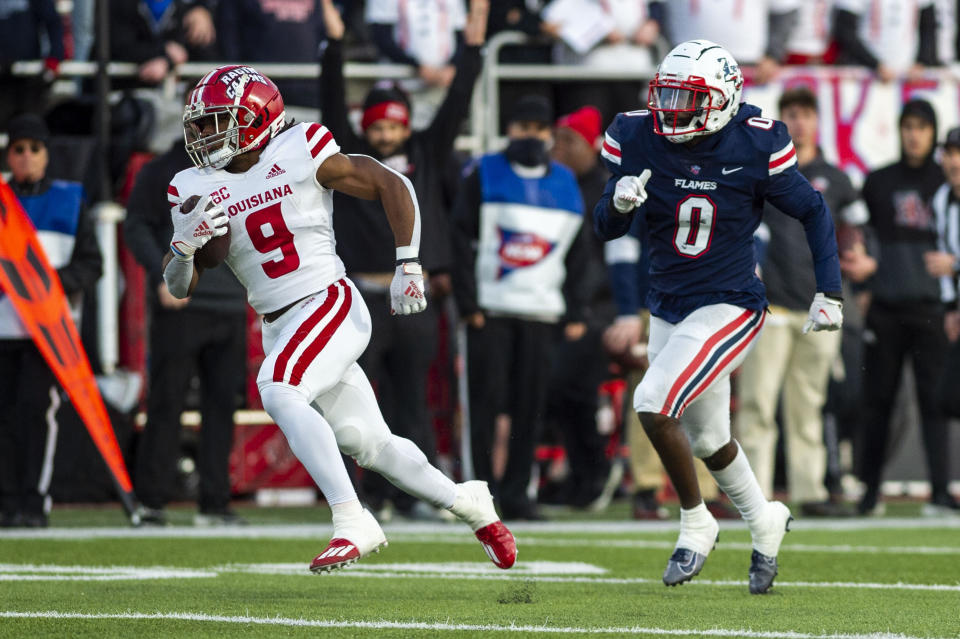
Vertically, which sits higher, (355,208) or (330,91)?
(330,91)

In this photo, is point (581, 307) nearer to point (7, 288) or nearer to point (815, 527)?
point (815, 527)

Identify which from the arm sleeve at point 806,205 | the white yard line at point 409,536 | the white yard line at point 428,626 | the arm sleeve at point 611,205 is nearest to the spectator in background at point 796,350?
the white yard line at point 409,536

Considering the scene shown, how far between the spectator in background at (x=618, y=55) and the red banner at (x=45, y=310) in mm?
3726

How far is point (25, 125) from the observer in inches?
348

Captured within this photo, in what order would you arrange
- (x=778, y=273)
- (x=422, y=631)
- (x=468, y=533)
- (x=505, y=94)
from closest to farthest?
1. (x=422, y=631)
2. (x=468, y=533)
3. (x=778, y=273)
4. (x=505, y=94)

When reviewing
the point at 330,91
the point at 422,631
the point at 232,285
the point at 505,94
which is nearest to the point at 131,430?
the point at 232,285

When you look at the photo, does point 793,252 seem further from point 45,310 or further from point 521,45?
point 45,310

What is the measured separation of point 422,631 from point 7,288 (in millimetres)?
4484

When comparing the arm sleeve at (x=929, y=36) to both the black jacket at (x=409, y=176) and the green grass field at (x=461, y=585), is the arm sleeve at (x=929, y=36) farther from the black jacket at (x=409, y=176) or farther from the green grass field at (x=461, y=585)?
the green grass field at (x=461, y=585)

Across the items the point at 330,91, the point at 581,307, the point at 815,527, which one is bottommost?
the point at 815,527

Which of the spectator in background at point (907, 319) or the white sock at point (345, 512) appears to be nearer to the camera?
the white sock at point (345, 512)

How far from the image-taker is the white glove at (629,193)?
19.3ft

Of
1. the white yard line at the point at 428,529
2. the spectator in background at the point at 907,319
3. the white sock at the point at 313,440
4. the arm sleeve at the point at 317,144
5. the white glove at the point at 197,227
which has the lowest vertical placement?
the white yard line at the point at 428,529

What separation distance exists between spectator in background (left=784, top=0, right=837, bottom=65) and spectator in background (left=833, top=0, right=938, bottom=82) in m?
0.11
